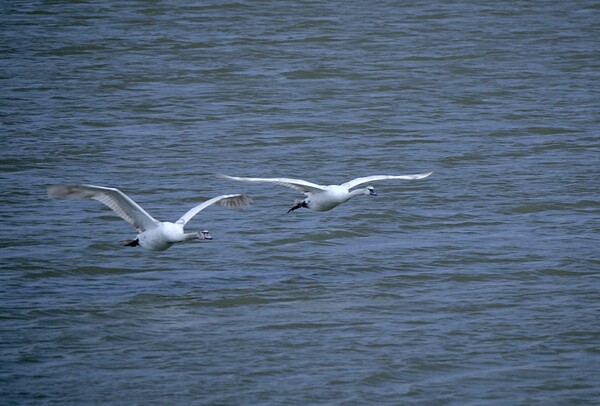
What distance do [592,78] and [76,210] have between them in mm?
14361

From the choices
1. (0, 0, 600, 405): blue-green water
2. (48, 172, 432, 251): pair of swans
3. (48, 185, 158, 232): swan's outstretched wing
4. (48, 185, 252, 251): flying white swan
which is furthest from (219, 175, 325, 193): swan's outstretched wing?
(48, 185, 158, 232): swan's outstretched wing

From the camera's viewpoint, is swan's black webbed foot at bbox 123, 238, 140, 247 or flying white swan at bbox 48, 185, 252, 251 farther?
swan's black webbed foot at bbox 123, 238, 140, 247

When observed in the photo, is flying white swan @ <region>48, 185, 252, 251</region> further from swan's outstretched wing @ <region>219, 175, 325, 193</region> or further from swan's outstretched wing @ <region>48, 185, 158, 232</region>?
swan's outstretched wing @ <region>219, 175, 325, 193</region>

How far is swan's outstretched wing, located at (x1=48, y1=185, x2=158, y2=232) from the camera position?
17656mm

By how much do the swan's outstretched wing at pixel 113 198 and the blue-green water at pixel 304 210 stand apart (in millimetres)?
1119

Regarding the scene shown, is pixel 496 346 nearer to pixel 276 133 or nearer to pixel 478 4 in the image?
pixel 276 133

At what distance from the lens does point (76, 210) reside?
24094mm

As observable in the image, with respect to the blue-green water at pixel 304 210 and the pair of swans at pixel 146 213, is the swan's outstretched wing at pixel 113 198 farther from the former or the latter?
the blue-green water at pixel 304 210

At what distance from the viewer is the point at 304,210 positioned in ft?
79.8

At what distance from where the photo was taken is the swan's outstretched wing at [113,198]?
17656 mm

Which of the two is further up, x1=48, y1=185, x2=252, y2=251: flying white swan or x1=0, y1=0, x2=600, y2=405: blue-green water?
x1=48, y1=185, x2=252, y2=251: flying white swan

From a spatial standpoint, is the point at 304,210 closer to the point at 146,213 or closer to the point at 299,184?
the point at 299,184

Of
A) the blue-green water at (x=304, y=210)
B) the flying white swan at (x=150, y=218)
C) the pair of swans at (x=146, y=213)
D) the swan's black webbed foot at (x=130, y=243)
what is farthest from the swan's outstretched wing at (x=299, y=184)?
the swan's black webbed foot at (x=130, y=243)

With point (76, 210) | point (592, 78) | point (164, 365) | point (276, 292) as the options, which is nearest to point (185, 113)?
point (76, 210)
